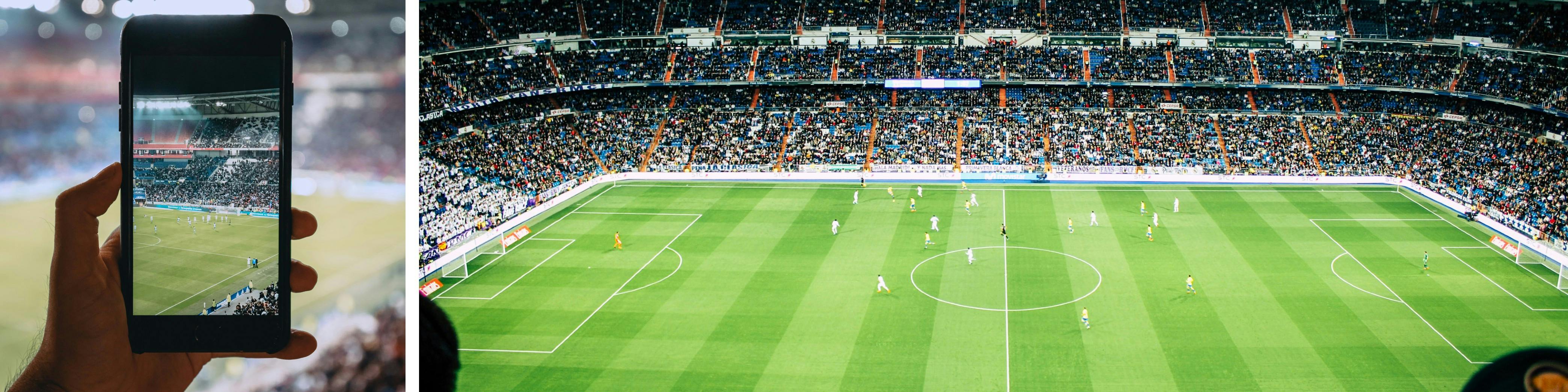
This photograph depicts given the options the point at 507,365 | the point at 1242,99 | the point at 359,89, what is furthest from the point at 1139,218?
the point at 359,89

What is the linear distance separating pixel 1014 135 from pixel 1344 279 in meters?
27.0

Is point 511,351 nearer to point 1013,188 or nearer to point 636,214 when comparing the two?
point 636,214

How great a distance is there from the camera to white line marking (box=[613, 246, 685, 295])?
31.0m

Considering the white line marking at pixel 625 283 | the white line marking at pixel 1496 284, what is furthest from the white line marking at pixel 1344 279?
the white line marking at pixel 625 283

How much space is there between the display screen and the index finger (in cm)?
5917

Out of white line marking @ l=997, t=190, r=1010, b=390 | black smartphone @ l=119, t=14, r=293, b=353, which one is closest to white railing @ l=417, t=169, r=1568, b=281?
white line marking @ l=997, t=190, r=1010, b=390

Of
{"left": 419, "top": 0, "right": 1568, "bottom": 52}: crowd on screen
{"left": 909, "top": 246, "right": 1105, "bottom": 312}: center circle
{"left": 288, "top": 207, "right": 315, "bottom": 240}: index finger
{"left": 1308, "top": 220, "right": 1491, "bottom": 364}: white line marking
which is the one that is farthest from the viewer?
{"left": 419, "top": 0, "right": 1568, "bottom": 52}: crowd on screen

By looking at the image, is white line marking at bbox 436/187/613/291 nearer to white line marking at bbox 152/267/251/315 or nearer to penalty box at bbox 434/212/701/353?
penalty box at bbox 434/212/701/353

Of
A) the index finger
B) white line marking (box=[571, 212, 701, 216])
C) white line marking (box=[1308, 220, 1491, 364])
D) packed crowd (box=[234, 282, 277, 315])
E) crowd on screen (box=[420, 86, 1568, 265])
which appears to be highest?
crowd on screen (box=[420, 86, 1568, 265])

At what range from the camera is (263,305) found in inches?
117

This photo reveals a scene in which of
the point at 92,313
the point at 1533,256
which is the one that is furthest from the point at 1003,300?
the point at 92,313

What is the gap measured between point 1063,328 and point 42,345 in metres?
26.2

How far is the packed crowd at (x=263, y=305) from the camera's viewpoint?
2939 mm

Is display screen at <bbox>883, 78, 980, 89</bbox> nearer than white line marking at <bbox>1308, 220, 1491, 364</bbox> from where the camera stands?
No
